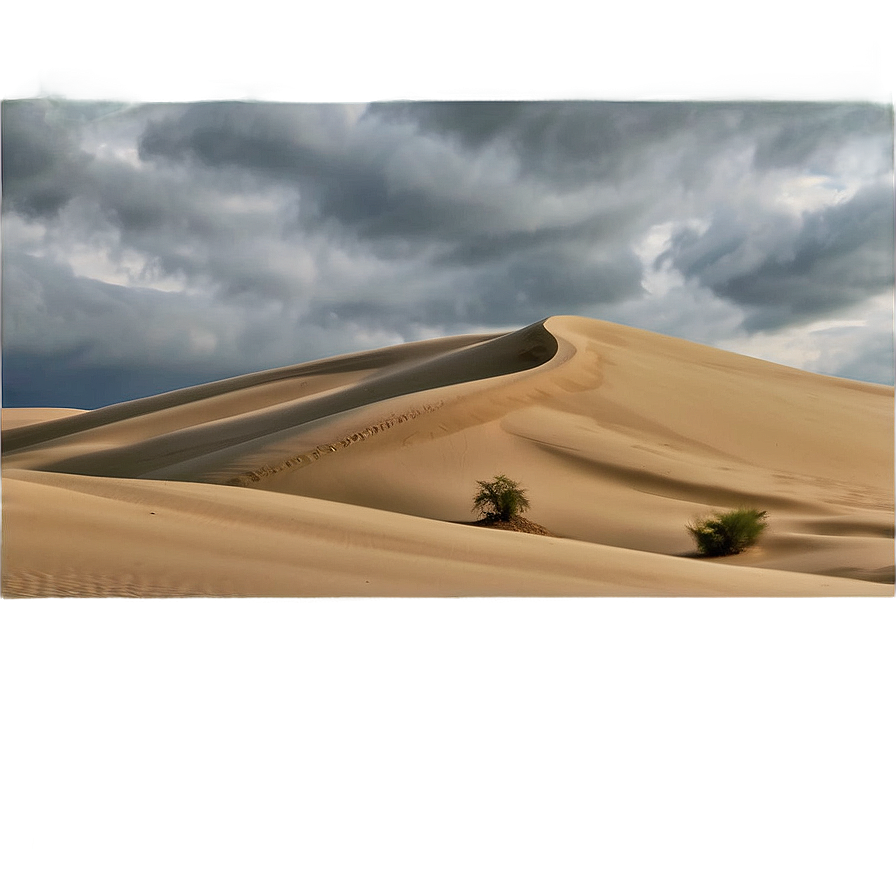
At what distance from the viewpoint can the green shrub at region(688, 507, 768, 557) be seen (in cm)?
1029

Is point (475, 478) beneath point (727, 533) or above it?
above

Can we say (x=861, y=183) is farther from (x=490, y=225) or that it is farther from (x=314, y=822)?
(x=490, y=225)

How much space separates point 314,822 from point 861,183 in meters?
8.98

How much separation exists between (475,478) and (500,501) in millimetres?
1507

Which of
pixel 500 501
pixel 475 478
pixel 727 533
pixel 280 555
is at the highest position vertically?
pixel 475 478

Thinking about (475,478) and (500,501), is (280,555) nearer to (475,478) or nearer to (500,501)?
(500,501)

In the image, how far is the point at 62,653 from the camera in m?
3.25

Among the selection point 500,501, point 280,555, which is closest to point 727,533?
point 500,501

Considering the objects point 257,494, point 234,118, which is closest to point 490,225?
point 234,118

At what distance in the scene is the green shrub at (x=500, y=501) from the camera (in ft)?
36.2

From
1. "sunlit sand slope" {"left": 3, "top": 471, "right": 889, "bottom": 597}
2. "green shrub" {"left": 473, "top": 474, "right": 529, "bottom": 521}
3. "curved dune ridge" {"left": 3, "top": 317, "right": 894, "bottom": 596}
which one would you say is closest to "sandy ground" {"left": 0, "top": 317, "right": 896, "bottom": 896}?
"sunlit sand slope" {"left": 3, "top": 471, "right": 889, "bottom": 597}

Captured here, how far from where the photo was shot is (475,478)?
12547 mm

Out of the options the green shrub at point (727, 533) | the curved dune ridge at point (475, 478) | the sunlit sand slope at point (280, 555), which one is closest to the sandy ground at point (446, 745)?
the sunlit sand slope at point (280, 555)

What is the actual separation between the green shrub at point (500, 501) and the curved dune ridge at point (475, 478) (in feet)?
1.21
